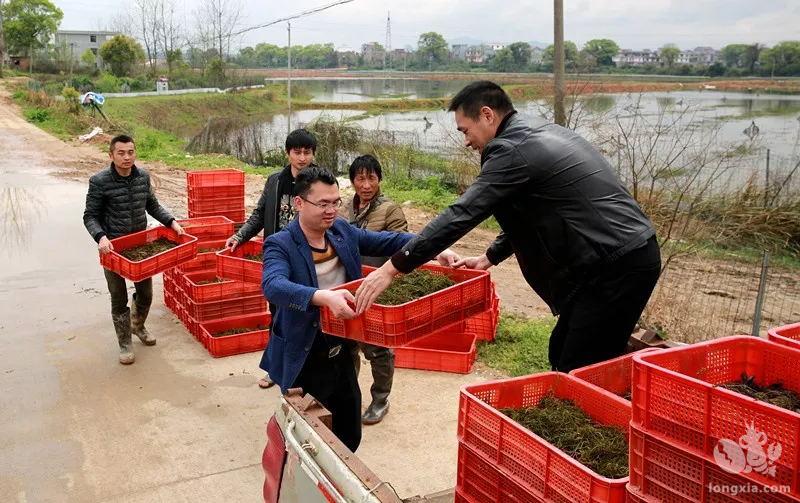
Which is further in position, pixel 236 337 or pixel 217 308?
pixel 217 308

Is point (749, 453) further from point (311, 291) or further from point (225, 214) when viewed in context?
point (225, 214)

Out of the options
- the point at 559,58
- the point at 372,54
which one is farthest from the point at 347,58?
the point at 559,58

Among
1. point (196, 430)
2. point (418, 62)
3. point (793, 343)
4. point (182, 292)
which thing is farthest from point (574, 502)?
point (418, 62)

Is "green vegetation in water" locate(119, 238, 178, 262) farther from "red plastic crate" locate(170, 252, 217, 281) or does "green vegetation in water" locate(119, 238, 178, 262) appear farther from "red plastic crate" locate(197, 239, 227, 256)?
"red plastic crate" locate(197, 239, 227, 256)

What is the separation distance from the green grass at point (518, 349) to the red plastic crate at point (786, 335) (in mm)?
2988

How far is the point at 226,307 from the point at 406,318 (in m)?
3.39

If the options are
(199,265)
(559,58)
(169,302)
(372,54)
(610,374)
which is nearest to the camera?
(610,374)

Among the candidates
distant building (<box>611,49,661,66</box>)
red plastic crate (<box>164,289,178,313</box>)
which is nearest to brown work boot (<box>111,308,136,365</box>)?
red plastic crate (<box>164,289,178,313</box>)

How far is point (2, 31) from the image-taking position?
63125 millimetres

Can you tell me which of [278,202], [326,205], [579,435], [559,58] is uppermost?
[559,58]

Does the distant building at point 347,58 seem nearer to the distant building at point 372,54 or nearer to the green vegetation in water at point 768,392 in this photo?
the distant building at point 372,54

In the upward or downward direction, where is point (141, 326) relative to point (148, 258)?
downward

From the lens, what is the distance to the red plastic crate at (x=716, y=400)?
1.61 meters

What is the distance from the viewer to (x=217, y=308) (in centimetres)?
606
